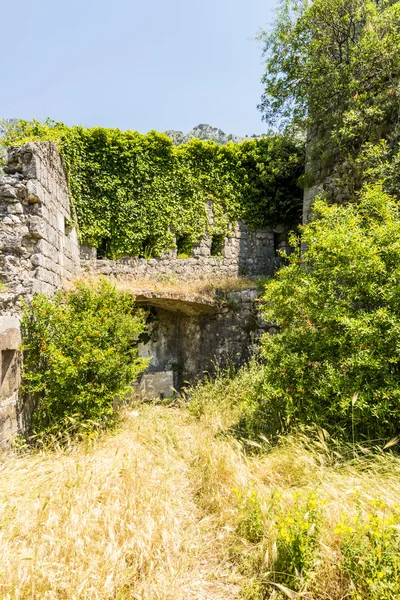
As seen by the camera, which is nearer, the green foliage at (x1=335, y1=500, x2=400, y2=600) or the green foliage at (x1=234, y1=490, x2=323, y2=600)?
the green foliage at (x1=335, y1=500, x2=400, y2=600)

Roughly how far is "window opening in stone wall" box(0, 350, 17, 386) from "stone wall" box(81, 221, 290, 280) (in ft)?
16.0

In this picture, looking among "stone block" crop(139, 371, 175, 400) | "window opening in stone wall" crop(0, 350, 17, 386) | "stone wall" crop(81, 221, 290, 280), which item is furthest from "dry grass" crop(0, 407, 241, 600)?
"stone wall" crop(81, 221, 290, 280)


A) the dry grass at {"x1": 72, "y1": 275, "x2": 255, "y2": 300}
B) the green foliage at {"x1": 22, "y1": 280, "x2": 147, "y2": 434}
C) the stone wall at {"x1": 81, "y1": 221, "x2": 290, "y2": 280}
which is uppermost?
the stone wall at {"x1": 81, "y1": 221, "x2": 290, "y2": 280}

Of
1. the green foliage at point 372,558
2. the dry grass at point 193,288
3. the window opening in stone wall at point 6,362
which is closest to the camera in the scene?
the green foliage at point 372,558

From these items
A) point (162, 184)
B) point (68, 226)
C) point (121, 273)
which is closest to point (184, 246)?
point (162, 184)

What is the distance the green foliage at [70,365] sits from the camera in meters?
4.46

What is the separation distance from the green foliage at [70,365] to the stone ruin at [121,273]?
0.66 feet

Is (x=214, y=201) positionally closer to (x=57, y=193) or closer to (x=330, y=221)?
(x=57, y=193)

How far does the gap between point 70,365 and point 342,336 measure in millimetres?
3353

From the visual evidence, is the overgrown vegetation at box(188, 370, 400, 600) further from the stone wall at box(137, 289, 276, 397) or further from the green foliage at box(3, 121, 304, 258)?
Answer: the green foliage at box(3, 121, 304, 258)

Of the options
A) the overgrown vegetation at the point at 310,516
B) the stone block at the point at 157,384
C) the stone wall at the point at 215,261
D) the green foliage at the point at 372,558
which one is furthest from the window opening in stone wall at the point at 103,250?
the green foliage at the point at 372,558

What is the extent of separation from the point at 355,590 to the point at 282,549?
0.47 m

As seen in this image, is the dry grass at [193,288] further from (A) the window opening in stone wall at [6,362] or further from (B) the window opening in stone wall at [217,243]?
(A) the window opening in stone wall at [6,362]

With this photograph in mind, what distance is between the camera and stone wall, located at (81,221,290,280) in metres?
9.23
